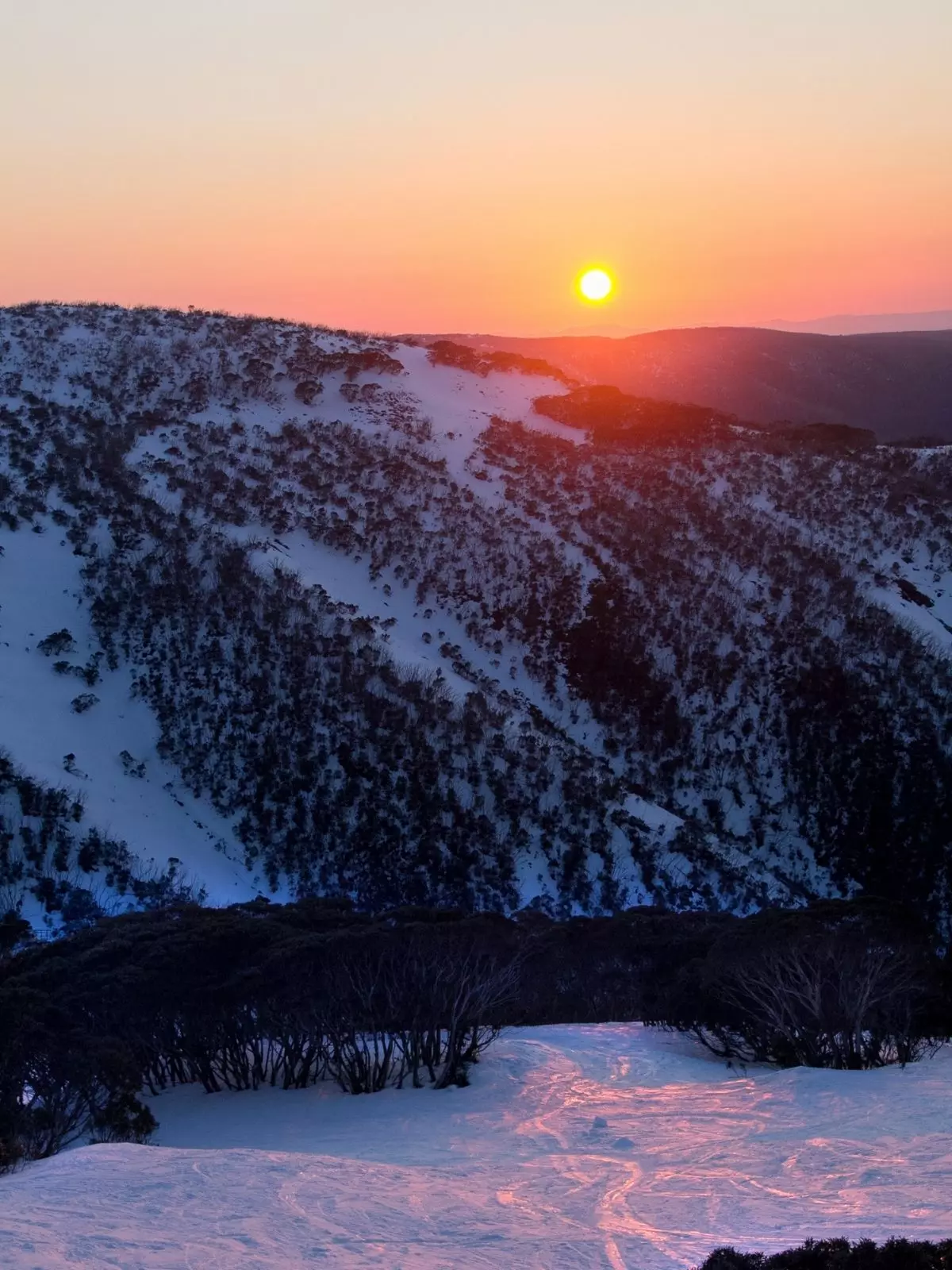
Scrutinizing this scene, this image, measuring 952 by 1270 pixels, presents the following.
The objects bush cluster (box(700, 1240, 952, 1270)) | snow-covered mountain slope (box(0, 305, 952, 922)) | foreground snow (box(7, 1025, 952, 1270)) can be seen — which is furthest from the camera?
snow-covered mountain slope (box(0, 305, 952, 922))

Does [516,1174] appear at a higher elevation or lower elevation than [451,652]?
lower

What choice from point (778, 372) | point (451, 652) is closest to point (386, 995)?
point (451, 652)

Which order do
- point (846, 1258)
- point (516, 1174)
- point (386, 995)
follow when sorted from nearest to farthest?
1. point (846, 1258)
2. point (516, 1174)
3. point (386, 995)

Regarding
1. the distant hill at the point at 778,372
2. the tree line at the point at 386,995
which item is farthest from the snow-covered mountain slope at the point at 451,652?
the distant hill at the point at 778,372

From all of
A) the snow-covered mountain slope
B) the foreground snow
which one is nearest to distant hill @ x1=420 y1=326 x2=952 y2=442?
the snow-covered mountain slope

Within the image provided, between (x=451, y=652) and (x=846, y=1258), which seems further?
(x=451, y=652)

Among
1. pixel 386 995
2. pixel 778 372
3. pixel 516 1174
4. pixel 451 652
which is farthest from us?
pixel 778 372

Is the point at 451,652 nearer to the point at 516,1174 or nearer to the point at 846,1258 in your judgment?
the point at 516,1174

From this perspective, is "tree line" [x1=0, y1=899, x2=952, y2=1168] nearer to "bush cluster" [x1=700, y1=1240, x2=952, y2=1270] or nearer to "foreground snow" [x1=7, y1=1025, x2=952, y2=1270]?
"foreground snow" [x1=7, y1=1025, x2=952, y2=1270]
